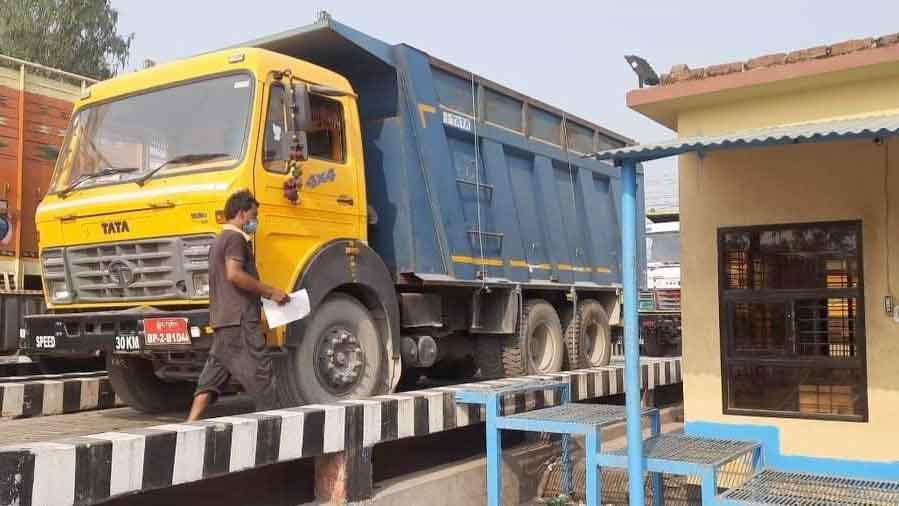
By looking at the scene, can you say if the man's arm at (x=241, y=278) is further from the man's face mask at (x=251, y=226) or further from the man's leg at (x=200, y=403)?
the man's leg at (x=200, y=403)

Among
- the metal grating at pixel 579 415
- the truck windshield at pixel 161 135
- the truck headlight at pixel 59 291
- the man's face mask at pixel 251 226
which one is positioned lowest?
the metal grating at pixel 579 415

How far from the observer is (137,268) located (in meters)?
5.49

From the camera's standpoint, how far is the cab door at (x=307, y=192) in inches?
219

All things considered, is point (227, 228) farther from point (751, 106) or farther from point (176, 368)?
point (751, 106)

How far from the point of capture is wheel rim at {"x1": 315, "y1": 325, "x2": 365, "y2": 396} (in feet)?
18.9

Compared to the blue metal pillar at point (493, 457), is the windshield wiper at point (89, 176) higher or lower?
higher

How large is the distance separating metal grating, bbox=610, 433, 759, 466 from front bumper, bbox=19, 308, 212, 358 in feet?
8.41

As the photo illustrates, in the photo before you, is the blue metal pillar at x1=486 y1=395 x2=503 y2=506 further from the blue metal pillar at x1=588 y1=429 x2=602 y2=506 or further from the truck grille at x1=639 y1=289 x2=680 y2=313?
the truck grille at x1=639 y1=289 x2=680 y2=313

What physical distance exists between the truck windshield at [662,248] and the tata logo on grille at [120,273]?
15364 millimetres

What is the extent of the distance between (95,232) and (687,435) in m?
4.07

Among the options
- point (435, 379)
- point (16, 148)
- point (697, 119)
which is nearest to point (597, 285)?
point (435, 379)

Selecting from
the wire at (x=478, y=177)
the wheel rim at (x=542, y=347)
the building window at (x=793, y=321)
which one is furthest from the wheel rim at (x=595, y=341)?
the building window at (x=793, y=321)

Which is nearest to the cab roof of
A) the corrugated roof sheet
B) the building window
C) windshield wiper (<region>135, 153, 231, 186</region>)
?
windshield wiper (<region>135, 153, 231, 186</region>)

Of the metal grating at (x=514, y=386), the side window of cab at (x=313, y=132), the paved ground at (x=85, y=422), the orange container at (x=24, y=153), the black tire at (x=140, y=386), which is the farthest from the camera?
the orange container at (x=24, y=153)
